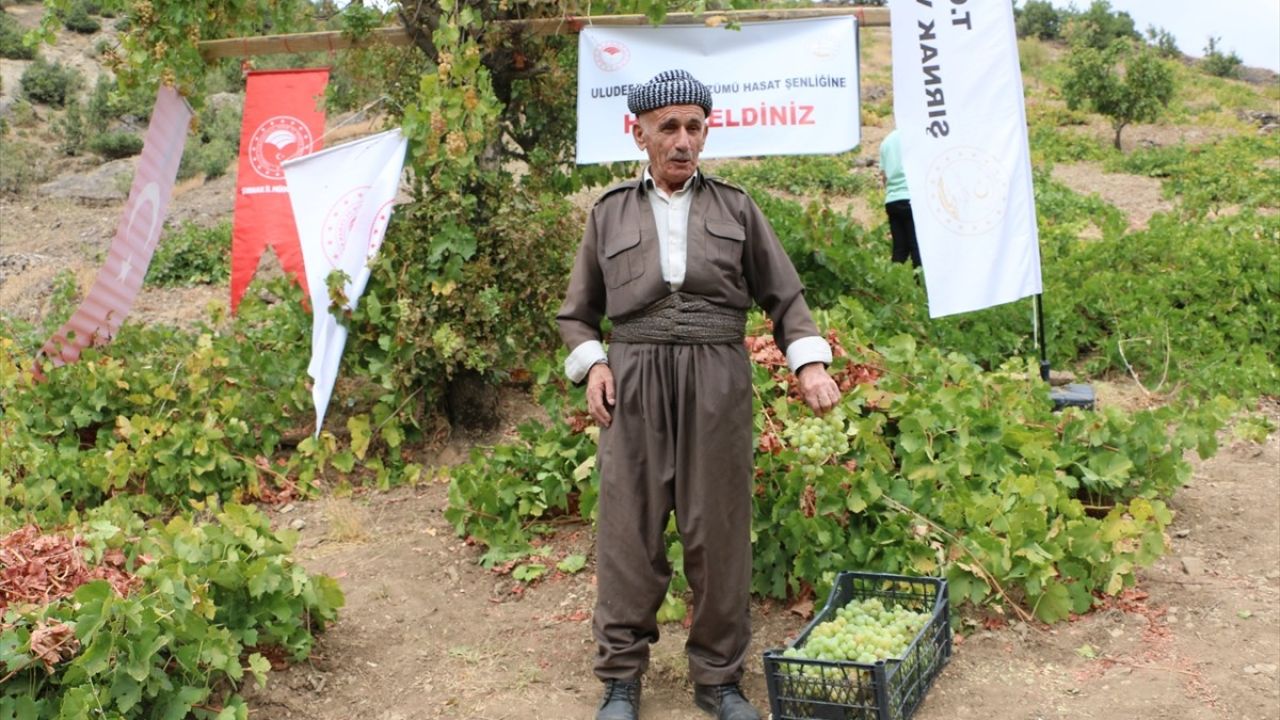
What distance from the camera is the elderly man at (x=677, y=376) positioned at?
3.56 metres

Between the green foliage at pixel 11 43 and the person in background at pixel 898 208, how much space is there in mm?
23926

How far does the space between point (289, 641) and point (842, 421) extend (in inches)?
82.7

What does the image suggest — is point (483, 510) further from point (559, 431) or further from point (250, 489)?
point (250, 489)

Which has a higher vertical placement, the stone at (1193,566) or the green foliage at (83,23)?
the green foliage at (83,23)

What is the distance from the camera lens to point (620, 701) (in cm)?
368

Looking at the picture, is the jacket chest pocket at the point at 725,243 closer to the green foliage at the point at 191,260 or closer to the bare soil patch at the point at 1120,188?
the green foliage at the point at 191,260

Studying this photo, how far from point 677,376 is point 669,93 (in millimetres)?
799

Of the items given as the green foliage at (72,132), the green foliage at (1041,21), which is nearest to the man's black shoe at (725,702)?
the green foliage at (72,132)

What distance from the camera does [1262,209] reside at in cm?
1323

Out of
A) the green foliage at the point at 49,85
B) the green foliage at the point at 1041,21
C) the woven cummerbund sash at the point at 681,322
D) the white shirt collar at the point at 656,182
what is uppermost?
the green foliage at the point at 1041,21

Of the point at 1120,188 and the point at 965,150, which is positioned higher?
the point at 1120,188

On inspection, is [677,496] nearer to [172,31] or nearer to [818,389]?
[818,389]

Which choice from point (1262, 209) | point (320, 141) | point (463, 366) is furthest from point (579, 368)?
point (1262, 209)

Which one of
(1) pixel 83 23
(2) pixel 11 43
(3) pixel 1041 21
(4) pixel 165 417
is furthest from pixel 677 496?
(3) pixel 1041 21
